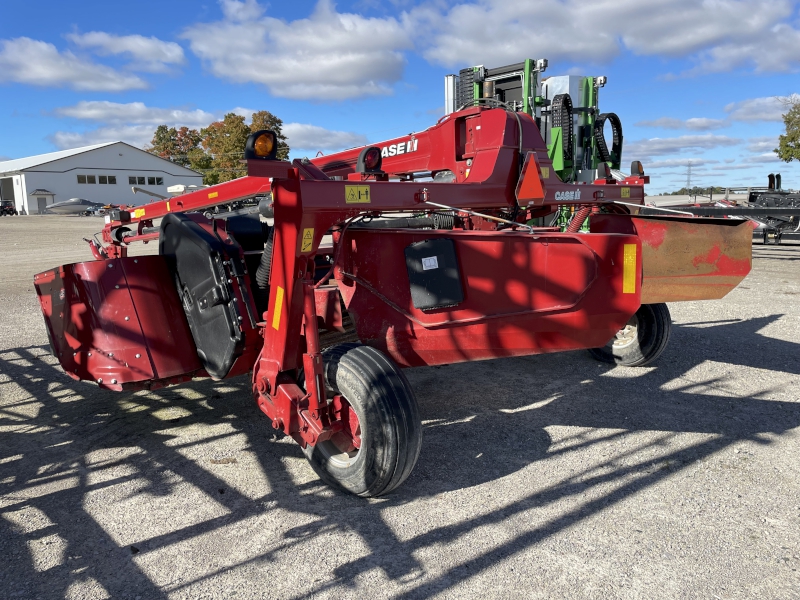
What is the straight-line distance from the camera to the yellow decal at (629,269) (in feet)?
10.00

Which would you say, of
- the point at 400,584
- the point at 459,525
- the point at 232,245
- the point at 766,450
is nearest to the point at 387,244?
the point at 232,245

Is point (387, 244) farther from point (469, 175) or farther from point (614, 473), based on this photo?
point (614, 473)

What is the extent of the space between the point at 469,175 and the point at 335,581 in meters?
2.65

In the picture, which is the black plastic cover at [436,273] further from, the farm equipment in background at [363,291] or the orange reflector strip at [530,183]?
the orange reflector strip at [530,183]

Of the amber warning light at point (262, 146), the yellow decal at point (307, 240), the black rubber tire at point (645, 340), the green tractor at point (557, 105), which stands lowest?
the black rubber tire at point (645, 340)

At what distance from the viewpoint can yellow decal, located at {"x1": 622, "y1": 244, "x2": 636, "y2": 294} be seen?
10.00 ft

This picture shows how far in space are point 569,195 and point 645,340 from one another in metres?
1.64

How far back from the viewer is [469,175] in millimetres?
4164

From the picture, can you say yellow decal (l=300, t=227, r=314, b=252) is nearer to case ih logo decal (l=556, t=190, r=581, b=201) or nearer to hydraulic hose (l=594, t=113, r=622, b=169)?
case ih logo decal (l=556, t=190, r=581, b=201)

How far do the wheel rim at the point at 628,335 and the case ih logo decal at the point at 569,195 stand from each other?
144 centimetres

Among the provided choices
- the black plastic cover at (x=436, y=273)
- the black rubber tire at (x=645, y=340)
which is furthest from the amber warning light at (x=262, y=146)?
the black rubber tire at (x=645, y=340)

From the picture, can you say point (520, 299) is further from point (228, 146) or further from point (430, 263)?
point (228, 146)

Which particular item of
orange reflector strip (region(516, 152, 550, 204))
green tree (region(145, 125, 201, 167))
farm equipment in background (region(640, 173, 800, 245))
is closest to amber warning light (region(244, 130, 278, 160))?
orange reflector strip (region(516, 152, 550, 204))

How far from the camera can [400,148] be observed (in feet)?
16.8
